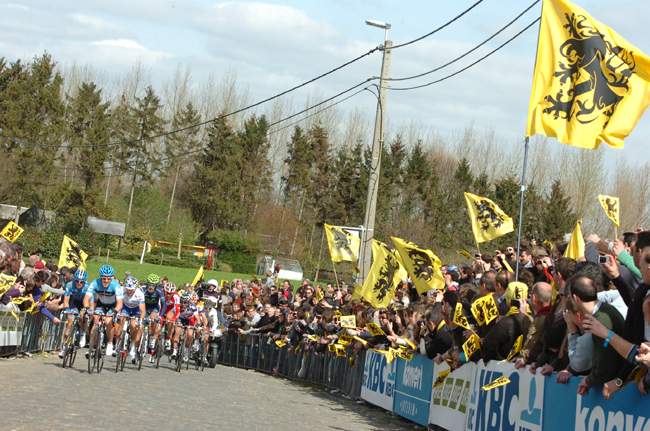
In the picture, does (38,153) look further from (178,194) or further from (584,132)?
(584,132)

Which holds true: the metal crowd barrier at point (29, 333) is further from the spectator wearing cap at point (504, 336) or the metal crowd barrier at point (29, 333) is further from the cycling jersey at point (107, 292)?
the spectator wearing cap at point (504, 336)

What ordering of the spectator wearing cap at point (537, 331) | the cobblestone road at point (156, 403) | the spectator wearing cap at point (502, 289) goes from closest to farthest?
1. the spectator wearing cap at point (537, 331)
2. the cobblestone road at point (156, 403)
3. the spectator wearing cap at point (502, 289)

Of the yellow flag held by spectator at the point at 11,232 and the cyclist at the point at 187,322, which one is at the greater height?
the yellow flag held by spectator at the point at 11,232

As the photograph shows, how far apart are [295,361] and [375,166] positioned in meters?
5.82

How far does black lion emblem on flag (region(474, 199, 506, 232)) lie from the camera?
47.9ft

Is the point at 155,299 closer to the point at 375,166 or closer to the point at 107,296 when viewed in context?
the point at 107,296

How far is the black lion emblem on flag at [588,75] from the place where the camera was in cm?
919

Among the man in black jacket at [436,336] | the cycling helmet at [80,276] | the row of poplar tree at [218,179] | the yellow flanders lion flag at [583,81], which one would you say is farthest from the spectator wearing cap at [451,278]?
the row of poplar tree at [218,179]

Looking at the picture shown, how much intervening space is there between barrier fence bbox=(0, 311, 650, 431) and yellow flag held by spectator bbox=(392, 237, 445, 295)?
62.3 inches

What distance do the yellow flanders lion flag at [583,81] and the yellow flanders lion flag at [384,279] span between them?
6.45 metres

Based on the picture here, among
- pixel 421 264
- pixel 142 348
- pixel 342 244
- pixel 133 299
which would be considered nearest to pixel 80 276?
pixel 133 299

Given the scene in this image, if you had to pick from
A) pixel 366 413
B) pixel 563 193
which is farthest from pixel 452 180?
pixel 366 413

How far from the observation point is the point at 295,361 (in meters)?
19.8

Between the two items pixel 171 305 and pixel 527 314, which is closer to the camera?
pixel 527 314
